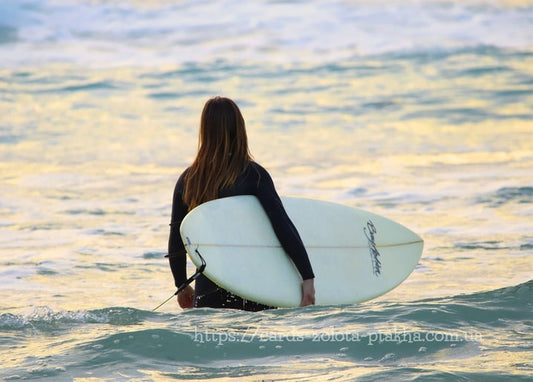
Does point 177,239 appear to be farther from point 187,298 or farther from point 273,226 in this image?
point 273,226

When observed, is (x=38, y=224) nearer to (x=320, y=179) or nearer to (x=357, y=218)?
(x=320, y=179)

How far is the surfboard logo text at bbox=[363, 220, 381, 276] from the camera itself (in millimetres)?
4605

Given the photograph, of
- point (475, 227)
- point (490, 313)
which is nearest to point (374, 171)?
point (475, 227)

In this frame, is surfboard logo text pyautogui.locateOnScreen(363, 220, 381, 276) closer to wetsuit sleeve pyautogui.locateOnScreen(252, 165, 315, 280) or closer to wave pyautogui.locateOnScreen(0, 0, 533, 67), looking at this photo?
wetsuit sleeve pyautogui.locateOnScreen(252, 165, 315, 280)

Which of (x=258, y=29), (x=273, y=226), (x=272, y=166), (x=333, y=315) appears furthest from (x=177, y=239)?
(x=258, y=29)

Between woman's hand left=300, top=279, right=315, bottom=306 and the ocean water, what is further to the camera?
woman's hand left=300, top=279, right=315, bottom=306

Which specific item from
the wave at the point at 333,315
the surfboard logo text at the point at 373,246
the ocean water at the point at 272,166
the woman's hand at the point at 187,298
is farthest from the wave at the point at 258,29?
the woman's hand at the point at 187,298

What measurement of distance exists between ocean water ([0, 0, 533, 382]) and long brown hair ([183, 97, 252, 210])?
22.4 inches

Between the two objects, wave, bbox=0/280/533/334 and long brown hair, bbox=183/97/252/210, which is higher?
long brown hair, bbox=183/97/252/210

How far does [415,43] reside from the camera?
52.4 ft

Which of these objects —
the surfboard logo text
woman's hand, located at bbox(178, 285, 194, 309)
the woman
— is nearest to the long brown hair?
the woman

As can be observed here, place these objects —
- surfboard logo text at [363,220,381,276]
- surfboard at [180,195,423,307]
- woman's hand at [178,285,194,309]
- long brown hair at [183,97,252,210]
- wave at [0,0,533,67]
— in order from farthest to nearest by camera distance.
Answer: wave at [0,0,533,67]
surfboard logo text at [363,220,381,276]
woman's hand at [178,285,194,309]
surfboard at [180,195,423,307]
long brown hair at [183,97,252,210]

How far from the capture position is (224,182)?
3.98 m

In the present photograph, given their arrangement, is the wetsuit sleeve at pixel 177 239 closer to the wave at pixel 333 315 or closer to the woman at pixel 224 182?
the woman at pixel 224 182
